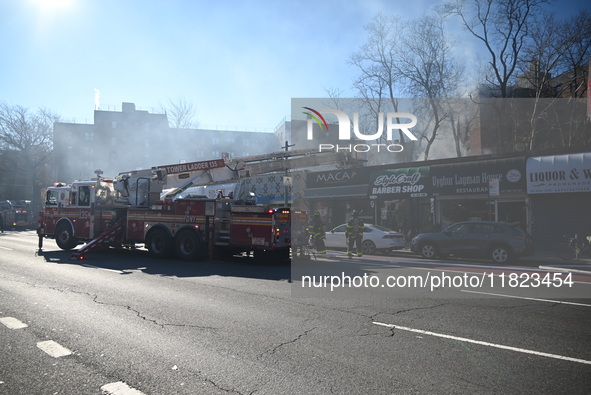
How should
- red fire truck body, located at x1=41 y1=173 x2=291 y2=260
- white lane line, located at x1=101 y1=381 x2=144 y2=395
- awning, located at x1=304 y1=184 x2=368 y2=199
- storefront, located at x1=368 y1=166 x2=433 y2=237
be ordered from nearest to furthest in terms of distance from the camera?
white lane line, located at x1=101 y1=381 x2=144 y2=395 → red fire truck body, located at x1=41 y1=173 x2=291 y2=260 → storefront, located at x1=368 y1=166 x2=433 y2=237 → awning, located at x1=304 y1=184 x2=368 y2=199

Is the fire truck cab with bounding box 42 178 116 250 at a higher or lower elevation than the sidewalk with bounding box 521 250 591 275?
higher

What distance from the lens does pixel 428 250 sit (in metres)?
15.8

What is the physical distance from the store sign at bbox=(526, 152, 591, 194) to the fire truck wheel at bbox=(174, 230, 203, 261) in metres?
14.9

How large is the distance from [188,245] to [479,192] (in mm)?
14503

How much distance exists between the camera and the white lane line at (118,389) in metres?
3.60

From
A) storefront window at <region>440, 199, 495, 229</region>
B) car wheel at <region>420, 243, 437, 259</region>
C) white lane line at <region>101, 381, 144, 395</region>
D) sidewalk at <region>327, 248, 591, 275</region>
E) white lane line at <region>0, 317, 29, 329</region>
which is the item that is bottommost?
sidewalk at <region>327, 248, 591, 275</region>

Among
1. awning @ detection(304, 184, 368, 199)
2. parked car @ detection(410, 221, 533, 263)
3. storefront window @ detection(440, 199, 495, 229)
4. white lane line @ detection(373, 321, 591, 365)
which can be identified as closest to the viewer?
white lane line @ detection(373, 321, 591, 365)

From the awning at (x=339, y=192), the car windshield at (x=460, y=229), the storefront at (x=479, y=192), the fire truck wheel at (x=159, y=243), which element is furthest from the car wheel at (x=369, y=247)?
the fire truck wheel at (x=159, y=243)

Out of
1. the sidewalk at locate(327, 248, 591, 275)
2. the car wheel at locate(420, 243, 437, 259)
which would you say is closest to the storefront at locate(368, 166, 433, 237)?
the sidewalk at locate(327, 248, 591, 275)

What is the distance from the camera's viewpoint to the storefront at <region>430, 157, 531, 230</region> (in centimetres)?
1956

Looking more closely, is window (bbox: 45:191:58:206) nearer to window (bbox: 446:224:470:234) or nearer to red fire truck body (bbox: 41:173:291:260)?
red fire truck body (bbox: 41:173:291:260)

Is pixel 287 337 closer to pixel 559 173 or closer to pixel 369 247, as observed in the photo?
pixel 369 247

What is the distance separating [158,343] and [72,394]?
1424 millimetres

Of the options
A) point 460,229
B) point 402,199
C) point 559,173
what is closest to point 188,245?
point 460,229
